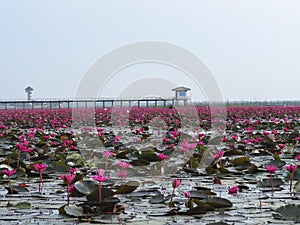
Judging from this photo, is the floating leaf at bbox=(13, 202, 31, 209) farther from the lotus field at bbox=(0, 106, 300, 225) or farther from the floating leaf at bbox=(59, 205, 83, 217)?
the floating leaf at bbox=(59, 205, 83, 217)

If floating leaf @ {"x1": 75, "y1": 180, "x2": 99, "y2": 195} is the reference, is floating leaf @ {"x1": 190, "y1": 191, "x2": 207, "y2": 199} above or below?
below

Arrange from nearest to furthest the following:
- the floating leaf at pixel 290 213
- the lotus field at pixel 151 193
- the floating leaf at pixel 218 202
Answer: the floating leaf at pixel 290 213
the lotus field at pixel 151 193
the floating leaf at pixel 218 202

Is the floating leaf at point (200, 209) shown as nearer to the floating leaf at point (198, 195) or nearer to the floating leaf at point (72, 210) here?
the floating leaf at point (198, 195)

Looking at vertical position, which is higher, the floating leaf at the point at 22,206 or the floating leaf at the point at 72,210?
the floating leaf at the point at 72,210

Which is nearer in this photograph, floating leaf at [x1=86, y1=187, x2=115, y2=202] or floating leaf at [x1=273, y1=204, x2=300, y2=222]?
floating leaf at [x1=273, y1=204, x2=300, y2=222]

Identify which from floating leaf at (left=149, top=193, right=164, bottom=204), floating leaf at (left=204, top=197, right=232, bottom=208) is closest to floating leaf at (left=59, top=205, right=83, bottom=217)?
floating leaf at (left=149, top=193, right=164, bottom=204)

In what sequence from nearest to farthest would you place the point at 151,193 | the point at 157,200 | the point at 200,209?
the point at 200,209 < the point at 157,200 < the point at 151,193

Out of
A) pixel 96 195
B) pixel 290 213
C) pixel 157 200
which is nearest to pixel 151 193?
pixel 157 200

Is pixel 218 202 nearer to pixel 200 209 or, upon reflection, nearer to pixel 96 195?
pixel 200 209

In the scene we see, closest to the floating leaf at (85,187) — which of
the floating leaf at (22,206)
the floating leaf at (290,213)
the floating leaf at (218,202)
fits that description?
the floating leaf at (22,206)

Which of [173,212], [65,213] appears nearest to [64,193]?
[65,213]

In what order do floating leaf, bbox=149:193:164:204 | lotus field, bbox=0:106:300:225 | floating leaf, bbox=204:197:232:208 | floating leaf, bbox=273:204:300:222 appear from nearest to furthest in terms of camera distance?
floating leaf, bbox=273:204:300:222 → lotus field, bbox=0:106:300:225 → floating leaf, bbox=204:197:232:208 → floating leaf, bbox=149:193:164:204

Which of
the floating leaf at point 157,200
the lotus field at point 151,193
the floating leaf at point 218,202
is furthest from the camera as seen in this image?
the floating leaf at point 157,200

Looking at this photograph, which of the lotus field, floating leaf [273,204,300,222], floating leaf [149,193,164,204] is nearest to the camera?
floating leaf [273,204,300,222]
